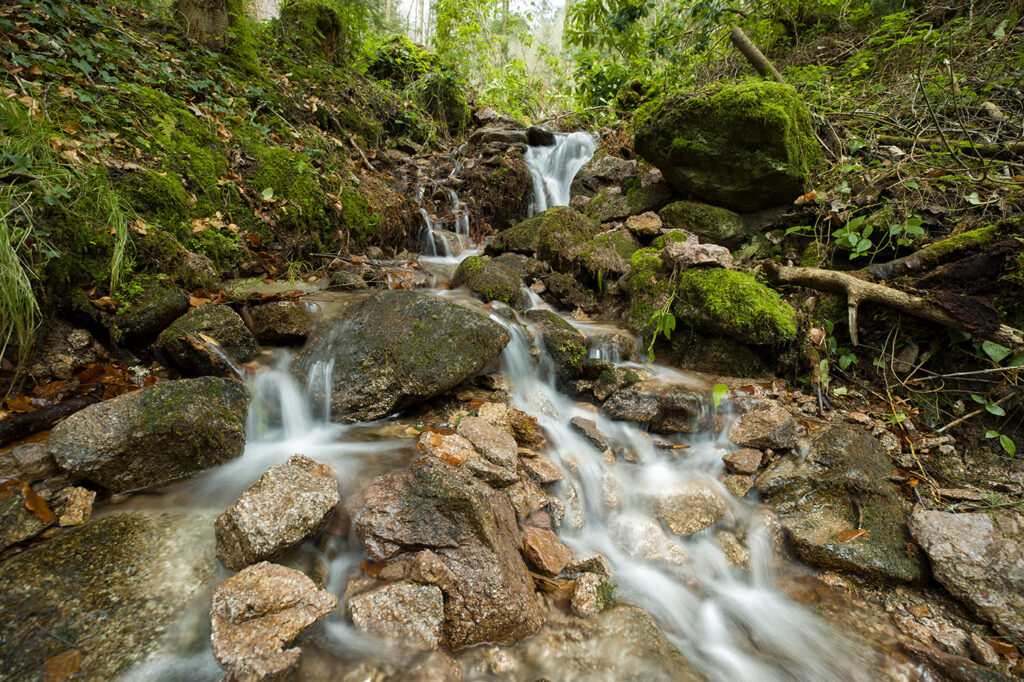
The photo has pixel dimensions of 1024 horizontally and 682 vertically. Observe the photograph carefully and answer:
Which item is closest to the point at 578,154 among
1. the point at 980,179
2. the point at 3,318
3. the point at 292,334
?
the point at 980,179

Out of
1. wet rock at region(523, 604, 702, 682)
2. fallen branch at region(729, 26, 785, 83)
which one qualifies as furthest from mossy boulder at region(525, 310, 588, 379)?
fallen branch at region(729, 26, 785, 83)

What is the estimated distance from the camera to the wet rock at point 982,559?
2291mm

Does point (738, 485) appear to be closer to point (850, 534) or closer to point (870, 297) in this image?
point (850, 534)

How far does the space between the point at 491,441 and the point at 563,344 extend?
5.47ft

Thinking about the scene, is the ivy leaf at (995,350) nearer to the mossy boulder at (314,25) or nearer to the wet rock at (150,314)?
→ the wet rock at (150,314)

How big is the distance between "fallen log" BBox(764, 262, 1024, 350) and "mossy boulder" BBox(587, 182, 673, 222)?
2273 millimetres

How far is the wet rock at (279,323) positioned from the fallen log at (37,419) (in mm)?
1200

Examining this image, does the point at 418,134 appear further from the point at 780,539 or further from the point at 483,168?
the point at 780,539

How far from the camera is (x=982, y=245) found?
3385 millimetres

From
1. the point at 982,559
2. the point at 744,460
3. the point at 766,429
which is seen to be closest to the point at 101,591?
the point at 744,460

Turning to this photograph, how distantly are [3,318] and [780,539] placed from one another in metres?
5.04

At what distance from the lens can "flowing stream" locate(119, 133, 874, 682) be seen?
80.8 inches

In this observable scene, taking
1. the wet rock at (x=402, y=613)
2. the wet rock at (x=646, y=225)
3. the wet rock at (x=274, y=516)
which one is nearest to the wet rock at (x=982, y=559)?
the wet rock at (x=402, y=613)

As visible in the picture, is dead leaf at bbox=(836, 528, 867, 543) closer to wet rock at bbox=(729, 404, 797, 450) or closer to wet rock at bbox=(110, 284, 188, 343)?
wet rock at bbox=(729, 404, 797, 450)
